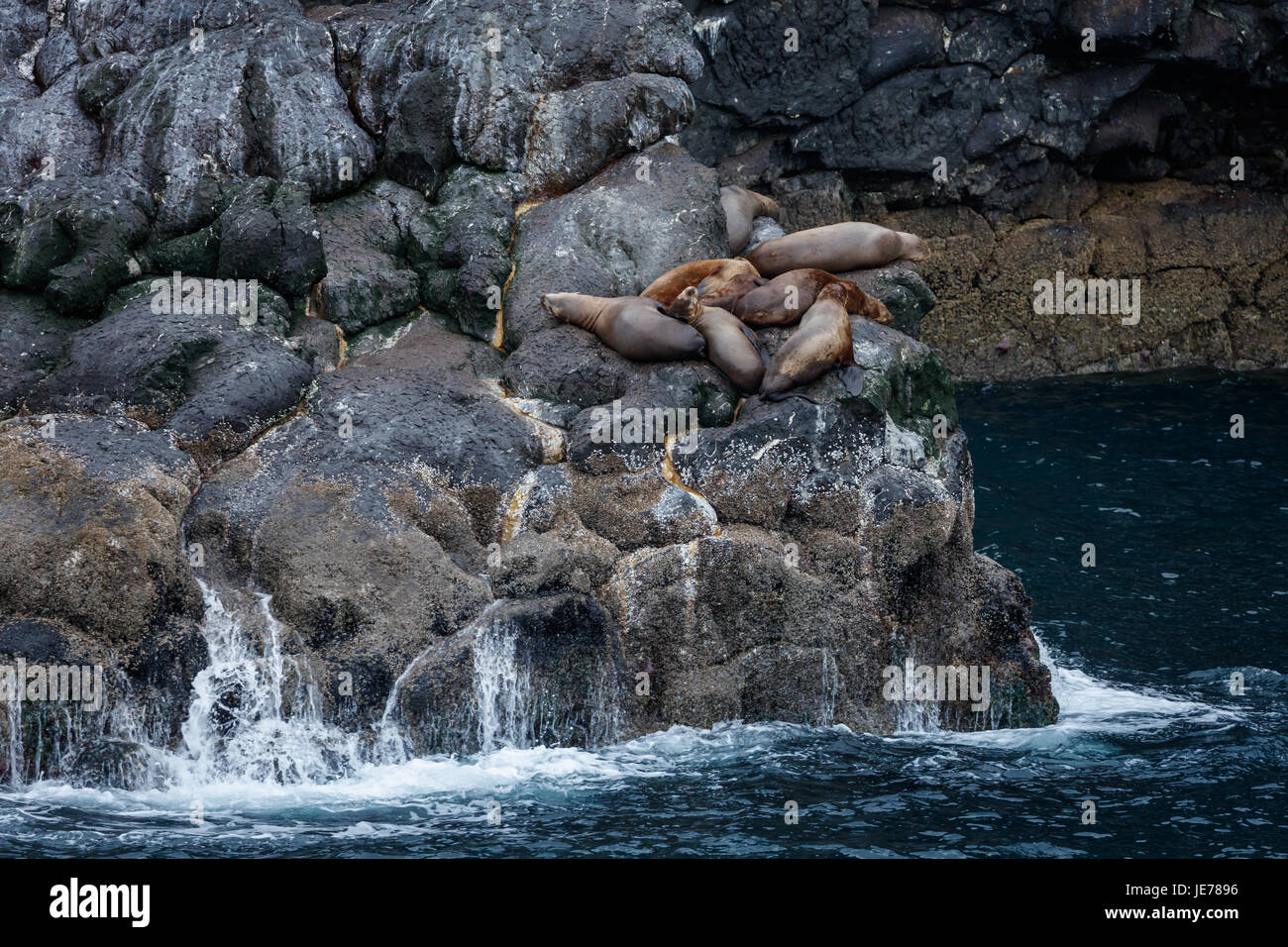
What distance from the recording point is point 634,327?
969 centimetres

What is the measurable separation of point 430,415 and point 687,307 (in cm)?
185

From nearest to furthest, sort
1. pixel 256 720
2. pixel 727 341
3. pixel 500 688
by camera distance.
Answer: pixel 256 720 < pixel 500 688 < pixel 727 341

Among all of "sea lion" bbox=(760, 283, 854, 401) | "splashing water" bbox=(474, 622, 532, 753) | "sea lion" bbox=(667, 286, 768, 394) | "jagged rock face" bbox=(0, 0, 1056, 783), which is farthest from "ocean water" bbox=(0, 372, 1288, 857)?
"sea lion" bbox=(667, 286, 768, 394)

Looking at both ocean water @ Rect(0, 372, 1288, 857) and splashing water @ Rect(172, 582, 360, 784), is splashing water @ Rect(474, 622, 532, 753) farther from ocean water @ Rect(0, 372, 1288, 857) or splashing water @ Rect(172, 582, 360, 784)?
splashing water @ Rect(172, 582, 360, 784)

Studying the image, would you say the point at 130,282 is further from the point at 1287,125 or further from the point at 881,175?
Answer: the point at 1287,125

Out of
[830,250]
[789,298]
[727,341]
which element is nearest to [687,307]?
[727,341]

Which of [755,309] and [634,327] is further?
[755,309]

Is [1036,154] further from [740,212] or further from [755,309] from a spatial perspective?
[755,309]

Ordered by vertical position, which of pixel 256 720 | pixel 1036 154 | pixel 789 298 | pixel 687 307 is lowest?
pixel 256 720

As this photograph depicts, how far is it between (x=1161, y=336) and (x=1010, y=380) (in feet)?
6.72

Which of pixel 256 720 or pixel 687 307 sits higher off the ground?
pixel 687 307

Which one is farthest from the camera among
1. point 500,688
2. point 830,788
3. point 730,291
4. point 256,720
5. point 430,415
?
point 730,291

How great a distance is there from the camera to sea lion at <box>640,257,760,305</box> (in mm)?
10281

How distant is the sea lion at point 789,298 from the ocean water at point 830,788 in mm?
2872
